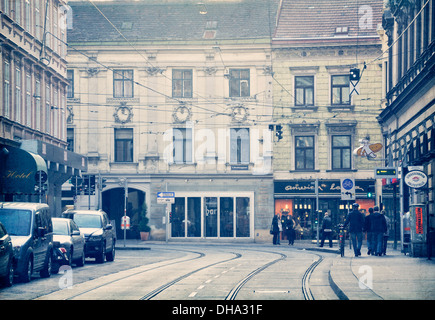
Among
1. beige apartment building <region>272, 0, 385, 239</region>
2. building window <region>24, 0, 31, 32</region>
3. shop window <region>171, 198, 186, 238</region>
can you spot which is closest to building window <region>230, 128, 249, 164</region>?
beige apartment building <region>272, 0, 385, 239</region>

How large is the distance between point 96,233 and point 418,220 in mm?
10599

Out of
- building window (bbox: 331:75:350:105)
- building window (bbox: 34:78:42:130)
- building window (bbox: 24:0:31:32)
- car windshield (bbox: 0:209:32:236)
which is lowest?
car windshield (bbox: 0:209:32:236)

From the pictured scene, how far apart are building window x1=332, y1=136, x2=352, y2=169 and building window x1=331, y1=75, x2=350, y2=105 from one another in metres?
2.16

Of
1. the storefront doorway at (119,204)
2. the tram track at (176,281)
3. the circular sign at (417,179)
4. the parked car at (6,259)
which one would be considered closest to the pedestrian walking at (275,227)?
the storefront doorway at (119,204)

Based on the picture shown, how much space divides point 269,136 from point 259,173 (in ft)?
7.26

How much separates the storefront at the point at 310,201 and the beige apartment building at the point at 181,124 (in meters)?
1.02

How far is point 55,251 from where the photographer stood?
23.0 metres

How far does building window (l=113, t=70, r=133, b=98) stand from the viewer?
49.0m

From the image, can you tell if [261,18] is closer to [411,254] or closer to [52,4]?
[52,4]

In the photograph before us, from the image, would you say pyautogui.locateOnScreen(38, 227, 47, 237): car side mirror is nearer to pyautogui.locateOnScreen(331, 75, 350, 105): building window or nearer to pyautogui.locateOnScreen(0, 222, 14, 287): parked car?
pyautogui.locateOnScreen(0, 222, 14, 287): parked car

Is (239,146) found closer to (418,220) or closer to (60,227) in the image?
(418,220)

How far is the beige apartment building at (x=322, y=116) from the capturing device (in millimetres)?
47719

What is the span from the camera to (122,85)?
4906 centimetres
